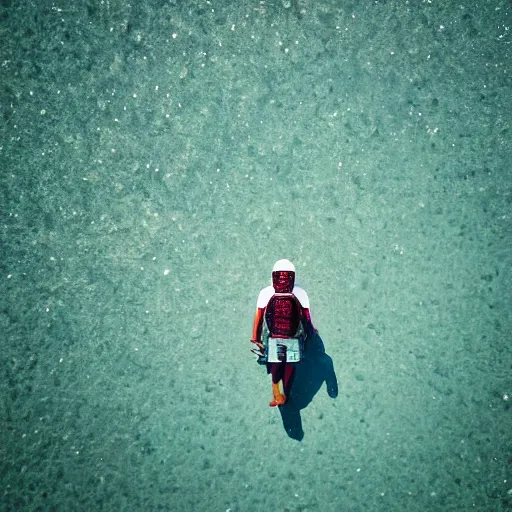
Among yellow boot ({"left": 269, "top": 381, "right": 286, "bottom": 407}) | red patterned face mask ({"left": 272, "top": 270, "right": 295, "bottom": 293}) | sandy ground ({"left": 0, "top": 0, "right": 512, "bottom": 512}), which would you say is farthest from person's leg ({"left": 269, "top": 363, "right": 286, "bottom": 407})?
red patterned face mask ({"left": 272, "top": 270, "right": 295, "bottom": 293})

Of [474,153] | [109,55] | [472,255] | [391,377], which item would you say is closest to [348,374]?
[391,377]

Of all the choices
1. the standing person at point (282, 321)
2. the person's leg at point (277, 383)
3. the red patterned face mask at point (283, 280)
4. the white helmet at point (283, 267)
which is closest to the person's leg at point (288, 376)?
the person's leg at point (277, 383)

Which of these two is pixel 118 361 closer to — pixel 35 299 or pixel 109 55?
pixel 35 299

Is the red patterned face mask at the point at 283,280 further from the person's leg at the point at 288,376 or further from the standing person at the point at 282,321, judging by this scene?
the person's leg at the point at 288,376

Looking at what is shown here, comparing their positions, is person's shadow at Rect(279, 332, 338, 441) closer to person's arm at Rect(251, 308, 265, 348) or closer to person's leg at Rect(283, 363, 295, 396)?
person's leg at Rect(283, 363, 295, 396)

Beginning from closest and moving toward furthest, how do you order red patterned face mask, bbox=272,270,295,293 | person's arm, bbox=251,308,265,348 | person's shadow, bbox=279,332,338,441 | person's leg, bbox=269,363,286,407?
red patterned face mask, bbox=272,270,295,293, person's arm, bbox=251,308,265,348, person's leg, bbox=269,363,286,407, person's shadow, bbox=279,332,338,441

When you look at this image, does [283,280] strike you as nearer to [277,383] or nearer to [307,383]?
[277,383]
